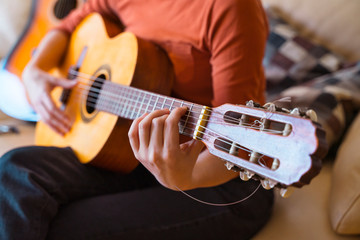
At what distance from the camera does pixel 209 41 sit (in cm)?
65

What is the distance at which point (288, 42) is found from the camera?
4.28ft

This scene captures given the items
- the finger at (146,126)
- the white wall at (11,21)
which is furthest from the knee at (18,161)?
the white wall at (11,21)

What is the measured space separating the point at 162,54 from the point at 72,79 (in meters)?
0.38

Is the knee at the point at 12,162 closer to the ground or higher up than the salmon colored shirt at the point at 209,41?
closer to the ground

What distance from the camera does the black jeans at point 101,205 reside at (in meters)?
0.59

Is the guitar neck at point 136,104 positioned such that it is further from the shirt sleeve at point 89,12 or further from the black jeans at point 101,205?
the shirt sleeve at point 89,12

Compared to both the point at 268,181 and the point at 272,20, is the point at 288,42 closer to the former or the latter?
the point at 272,20

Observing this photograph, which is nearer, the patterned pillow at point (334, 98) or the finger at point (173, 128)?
the finger at point (173, 128)

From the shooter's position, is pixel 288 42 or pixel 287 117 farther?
pixel 288 42

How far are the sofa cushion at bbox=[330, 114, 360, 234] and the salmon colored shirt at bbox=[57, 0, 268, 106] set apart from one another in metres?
0.29

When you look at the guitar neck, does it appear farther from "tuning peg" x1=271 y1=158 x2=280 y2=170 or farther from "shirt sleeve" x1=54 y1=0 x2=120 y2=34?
"shirt sleeve" x1=54 y1=0 x2=120 y2=34

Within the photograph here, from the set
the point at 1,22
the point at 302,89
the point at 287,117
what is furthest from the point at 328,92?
the point at 1,22

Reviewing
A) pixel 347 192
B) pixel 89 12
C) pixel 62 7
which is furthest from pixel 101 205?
pixel 62 7

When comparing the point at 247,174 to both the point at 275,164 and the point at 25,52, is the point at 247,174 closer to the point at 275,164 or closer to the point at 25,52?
the point at 275,164
